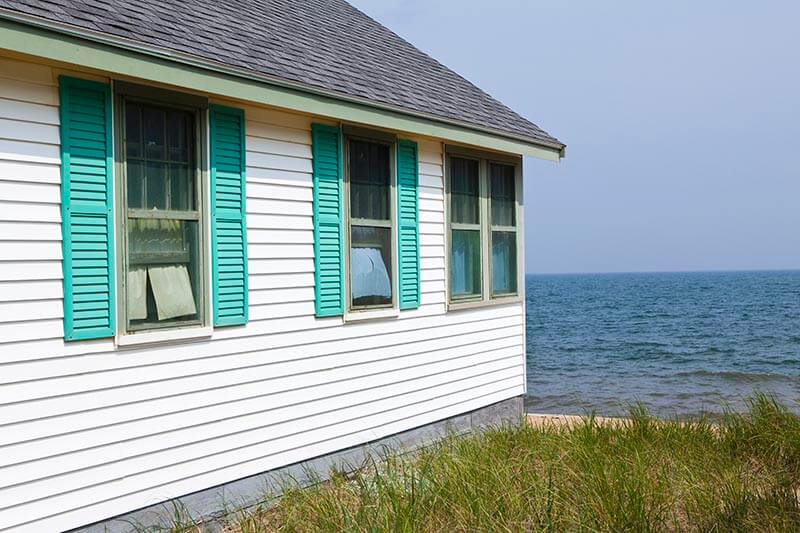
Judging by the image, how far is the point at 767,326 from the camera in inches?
1780

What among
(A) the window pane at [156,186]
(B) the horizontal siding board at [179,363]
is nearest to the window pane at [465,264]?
(B) the horizontal siding board at [179,363]

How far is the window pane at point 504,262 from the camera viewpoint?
1070cm

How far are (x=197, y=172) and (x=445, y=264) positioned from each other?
3.82 metres

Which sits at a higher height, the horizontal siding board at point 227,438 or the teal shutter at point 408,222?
the teal shutter at point 408,222

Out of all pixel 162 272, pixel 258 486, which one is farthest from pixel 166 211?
pixel 258 486

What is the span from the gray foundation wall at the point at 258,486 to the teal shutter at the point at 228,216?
1356 millimetres

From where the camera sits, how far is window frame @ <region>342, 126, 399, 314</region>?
8.18m

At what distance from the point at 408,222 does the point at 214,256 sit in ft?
9.44

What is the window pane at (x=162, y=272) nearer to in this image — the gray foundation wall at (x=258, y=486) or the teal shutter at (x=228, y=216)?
the teal shutter at (x=228, y=216)

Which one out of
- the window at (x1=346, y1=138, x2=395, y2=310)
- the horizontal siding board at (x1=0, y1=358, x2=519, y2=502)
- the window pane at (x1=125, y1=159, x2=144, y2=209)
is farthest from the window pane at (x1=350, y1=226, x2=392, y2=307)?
the window pane at (x1=125, y1=159, x2=144, y2=209)

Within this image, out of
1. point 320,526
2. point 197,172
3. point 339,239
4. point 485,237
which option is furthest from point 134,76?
point 485,237

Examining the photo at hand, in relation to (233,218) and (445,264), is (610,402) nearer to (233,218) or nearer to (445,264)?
(445,264)

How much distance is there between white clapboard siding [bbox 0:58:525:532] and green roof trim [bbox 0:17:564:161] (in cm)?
33

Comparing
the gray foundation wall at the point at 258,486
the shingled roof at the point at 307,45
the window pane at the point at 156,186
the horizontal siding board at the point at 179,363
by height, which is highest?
the shingled roof at the point at 307,45
